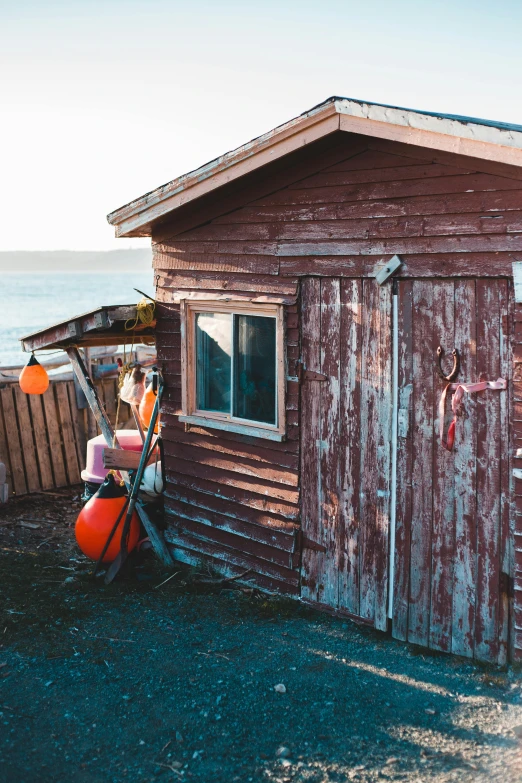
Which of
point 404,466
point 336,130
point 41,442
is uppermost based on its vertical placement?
point 336,130

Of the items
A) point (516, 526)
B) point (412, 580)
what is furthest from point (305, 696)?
point (516, 526)

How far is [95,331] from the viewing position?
7934 mm

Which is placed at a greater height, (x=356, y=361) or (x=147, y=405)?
(x=356, y=361)

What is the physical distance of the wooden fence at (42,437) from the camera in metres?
10.3

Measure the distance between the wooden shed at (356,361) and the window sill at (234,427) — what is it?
0.09ft

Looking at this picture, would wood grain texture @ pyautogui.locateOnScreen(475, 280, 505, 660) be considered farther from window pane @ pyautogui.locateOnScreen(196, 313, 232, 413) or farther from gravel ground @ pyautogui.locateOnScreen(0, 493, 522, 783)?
window pane @ pyautogui.locateOnScreen(196, 313, 232, 413)

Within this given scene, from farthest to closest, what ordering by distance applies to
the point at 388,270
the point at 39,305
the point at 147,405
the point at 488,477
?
the point at 39,305 < the point at 147,405 < the point at 388,270 < the point at 488,477

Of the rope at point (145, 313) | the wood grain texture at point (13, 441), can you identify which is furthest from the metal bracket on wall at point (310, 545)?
the wood grain texture at point (13, 441)

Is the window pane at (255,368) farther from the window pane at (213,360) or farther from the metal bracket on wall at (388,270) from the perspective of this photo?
the metal bracket on wall at (388,270)

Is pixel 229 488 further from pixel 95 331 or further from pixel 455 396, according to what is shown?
pixel 455 396

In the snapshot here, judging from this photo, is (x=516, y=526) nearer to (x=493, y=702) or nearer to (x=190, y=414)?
(x=493, y=702)

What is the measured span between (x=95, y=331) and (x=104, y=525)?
2023mm

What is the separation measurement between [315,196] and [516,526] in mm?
2989

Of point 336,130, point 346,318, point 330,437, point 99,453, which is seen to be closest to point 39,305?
point 99,453
